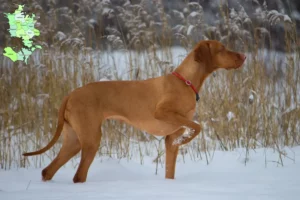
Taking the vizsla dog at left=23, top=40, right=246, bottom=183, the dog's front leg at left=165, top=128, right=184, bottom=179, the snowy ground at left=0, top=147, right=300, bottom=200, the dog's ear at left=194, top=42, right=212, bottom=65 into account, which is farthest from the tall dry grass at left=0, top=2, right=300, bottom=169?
the dog's ear at left=194, top=42, right=212, bottom=65

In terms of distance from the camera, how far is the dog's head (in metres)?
3.91

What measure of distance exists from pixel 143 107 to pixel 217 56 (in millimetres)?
759

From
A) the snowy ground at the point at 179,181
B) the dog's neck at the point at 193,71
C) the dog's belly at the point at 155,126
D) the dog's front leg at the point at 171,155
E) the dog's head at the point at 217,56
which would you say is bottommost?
the snowy ground at the point at 179,181

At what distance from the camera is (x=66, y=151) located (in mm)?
3865

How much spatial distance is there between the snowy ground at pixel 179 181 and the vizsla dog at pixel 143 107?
273 millimetres

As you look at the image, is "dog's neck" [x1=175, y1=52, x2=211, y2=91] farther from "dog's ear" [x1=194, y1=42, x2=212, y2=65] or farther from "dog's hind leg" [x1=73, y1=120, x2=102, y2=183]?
"dog's hind leg" [x1=73, y1=120, x2=102, y2=183]

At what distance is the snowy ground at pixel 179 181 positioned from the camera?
273 cm

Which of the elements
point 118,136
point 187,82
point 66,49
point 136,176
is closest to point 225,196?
point 187,82

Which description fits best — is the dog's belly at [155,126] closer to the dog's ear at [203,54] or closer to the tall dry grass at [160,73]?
the dog's ear at [203,54]

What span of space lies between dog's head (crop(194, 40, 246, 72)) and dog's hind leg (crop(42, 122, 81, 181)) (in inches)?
48.4

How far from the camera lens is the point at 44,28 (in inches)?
221

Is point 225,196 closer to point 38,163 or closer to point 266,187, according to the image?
point 266,187

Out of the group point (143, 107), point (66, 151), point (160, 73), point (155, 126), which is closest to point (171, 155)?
point (155, 126)

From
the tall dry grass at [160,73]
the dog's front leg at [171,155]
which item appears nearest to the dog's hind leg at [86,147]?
the dog's front leg at [171,155]
